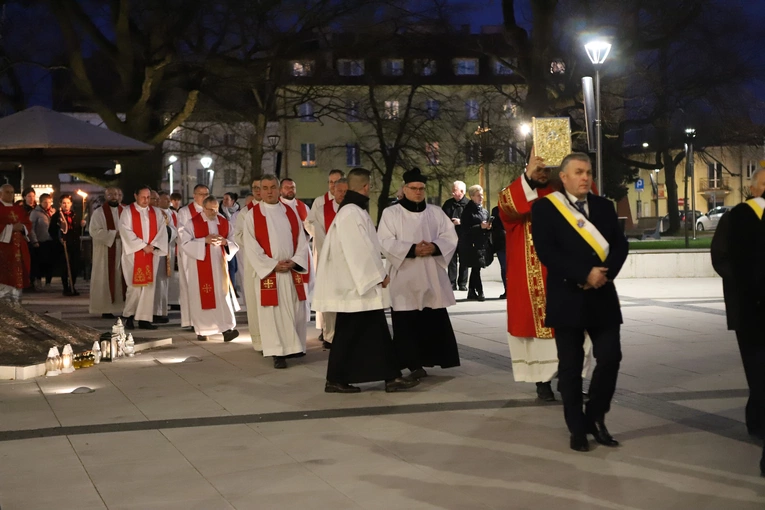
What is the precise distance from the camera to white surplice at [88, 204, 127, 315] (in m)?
17.8

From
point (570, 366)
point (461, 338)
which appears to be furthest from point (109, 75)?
point (570, 366)

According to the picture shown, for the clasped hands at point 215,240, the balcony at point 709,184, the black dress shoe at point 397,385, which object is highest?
the balcony at point 709,184

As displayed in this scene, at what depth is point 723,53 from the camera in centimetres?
2820

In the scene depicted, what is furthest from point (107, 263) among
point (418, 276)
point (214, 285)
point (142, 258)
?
point (418, 276)

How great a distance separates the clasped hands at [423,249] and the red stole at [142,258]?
6.61m

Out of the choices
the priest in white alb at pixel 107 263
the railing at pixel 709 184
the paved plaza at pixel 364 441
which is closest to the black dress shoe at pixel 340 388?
the paved plaza at pixel 364 441

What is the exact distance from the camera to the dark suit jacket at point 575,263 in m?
7.06

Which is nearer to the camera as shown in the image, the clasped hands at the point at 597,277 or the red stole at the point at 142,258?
the clasped hands at the point at 597,277

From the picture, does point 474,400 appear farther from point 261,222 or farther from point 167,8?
point 167,8

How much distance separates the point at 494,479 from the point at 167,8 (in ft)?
59.4

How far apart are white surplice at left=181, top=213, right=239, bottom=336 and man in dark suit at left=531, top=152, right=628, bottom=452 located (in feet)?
24.1

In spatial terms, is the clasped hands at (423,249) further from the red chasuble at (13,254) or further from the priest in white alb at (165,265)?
the red chasuble at (13,254)

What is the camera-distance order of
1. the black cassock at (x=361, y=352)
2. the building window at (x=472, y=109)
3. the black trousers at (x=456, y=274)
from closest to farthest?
1. the black cassock at (x=361, y=352)
2. the black trousers at (x=456, y=274)
3. the building window at (x=472, y=109)

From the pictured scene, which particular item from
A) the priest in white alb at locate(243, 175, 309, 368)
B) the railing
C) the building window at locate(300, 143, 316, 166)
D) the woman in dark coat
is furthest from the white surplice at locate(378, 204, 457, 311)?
the railing
